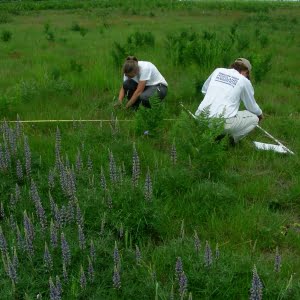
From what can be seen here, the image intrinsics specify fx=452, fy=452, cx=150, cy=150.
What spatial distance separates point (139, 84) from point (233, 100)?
1.67 meters

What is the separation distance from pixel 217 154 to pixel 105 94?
11.9ft

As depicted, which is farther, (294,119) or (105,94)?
(105,94)

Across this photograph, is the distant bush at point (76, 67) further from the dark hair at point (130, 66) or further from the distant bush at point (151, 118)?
the distant bush at point (151, 118)

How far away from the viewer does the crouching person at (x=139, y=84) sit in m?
6.48

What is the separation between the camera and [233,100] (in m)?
5.41

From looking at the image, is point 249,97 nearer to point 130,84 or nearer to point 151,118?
point 151,118

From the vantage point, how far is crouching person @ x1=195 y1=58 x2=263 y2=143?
536cm

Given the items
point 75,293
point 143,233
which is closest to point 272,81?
point 143,233

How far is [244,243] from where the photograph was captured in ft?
11.4

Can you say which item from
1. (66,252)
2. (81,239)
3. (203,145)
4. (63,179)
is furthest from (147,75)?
(66,252)

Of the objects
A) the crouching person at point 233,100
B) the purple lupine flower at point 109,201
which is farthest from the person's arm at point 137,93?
the purple lupine flower at point 109,201

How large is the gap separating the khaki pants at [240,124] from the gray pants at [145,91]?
64.1 inches

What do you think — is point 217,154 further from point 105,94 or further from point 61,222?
point 105,94

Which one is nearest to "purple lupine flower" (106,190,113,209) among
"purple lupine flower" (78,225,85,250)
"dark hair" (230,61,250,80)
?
"purple lupine flower" (78,225,85,250)
